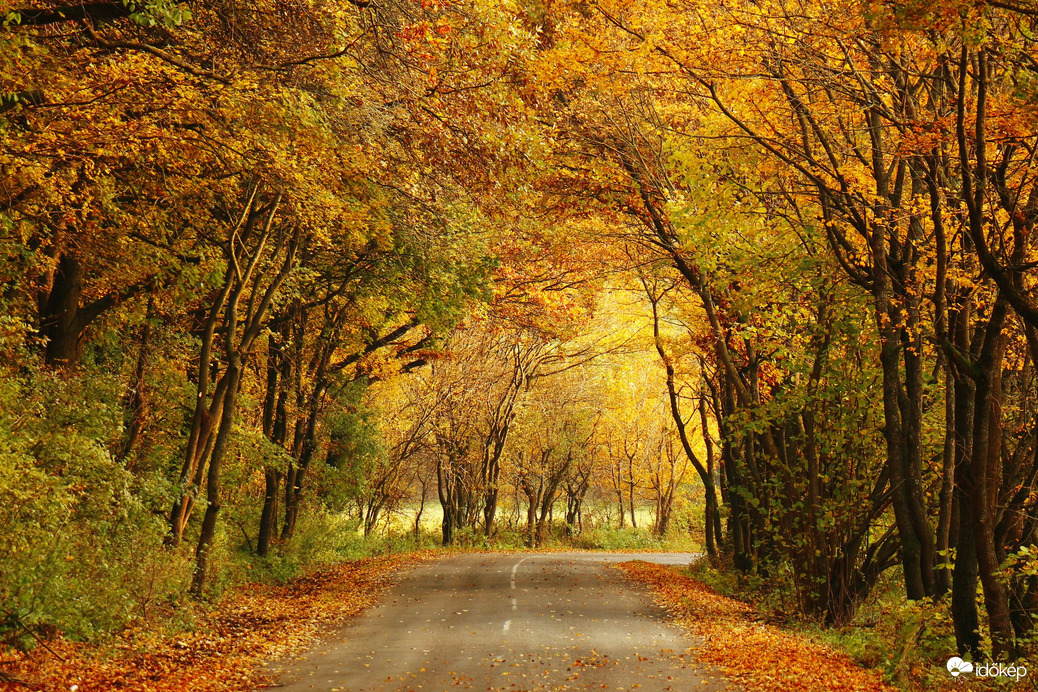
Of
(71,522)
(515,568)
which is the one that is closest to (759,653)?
(71,522)

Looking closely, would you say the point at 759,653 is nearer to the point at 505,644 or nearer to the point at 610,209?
the point at 505,644

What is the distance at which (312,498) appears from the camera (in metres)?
27.0

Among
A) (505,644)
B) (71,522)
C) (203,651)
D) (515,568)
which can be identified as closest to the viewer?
(71,522)

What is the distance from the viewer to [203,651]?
40.0 ft

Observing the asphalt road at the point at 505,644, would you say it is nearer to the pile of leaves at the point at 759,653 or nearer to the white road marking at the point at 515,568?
the white road marking at the point at 515,568

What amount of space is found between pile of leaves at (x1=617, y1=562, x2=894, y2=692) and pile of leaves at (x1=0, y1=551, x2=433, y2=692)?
20.0 ft

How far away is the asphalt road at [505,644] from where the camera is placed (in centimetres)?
1060

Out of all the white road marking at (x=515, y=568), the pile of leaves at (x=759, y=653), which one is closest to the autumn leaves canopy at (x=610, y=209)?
the pile of leaves at (x=759, y=653)

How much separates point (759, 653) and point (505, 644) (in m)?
3.79

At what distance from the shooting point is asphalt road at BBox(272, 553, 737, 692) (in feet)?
34.8

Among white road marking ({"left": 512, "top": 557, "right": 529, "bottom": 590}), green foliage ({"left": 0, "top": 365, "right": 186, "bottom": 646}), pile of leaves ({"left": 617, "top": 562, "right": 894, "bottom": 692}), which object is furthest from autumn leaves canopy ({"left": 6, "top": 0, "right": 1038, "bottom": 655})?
white road marking ({"left": 512, "top": 557, "right": 529, "bottom": 590})

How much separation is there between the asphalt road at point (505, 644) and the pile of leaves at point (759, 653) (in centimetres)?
40

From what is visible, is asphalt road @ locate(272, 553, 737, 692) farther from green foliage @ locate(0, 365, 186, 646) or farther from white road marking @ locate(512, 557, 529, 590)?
green foliage @ locate(0, 365, 186, 646)

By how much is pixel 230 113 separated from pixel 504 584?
1382cm
